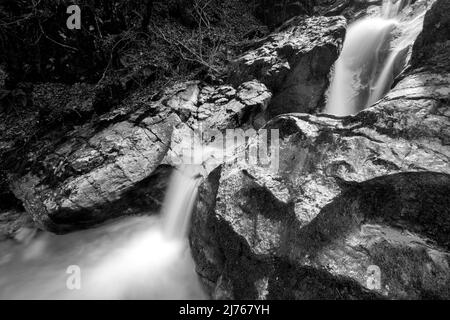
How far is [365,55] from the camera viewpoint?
6.00 m

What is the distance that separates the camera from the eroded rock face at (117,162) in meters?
4.28

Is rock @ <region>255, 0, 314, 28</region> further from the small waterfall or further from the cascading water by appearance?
the small waterfall

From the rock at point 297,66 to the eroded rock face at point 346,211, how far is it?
7.30ft

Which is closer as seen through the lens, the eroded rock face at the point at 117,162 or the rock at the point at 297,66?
the eroded rock face at the point at 117,162

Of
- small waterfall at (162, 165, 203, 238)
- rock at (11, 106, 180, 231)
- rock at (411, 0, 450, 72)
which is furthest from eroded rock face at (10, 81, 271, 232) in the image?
rock at (411, 0, 450, 72)

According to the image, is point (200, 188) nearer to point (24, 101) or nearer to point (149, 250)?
point (149, 250)

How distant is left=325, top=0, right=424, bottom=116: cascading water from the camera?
5.29 m

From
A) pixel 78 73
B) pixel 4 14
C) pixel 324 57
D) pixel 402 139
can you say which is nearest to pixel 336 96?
pixel 324 57

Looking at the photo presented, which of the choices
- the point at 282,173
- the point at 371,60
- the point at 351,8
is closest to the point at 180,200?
the point at 282,173

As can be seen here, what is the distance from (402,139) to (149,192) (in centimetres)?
360

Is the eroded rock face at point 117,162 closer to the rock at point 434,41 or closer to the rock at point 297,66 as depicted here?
the rock at point 297,66

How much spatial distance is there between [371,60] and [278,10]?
3.93m

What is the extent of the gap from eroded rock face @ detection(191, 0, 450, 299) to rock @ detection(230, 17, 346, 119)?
2.22m

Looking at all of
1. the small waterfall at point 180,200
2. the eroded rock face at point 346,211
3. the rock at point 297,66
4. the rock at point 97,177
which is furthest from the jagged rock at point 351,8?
the small waterfall at point 180,200
